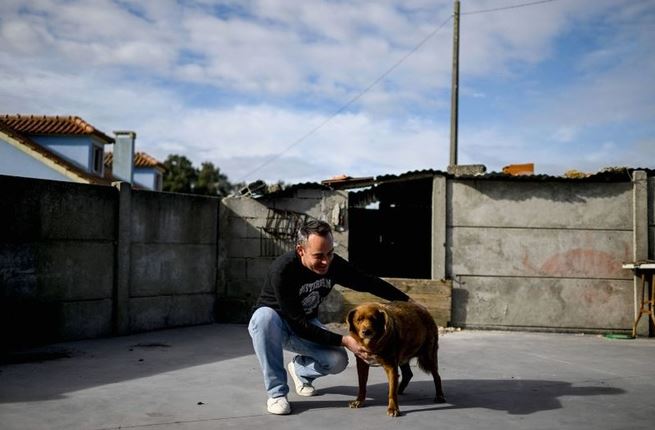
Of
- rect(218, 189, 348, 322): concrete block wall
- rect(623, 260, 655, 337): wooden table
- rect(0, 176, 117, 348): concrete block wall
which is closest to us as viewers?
rect(0, 176, 117, 348): concrete block wall

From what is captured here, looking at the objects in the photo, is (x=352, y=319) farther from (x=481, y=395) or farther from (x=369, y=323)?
(x=481, y=395)

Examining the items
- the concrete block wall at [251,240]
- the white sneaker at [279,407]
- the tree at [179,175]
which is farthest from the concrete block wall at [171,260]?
the tree at [179,175]

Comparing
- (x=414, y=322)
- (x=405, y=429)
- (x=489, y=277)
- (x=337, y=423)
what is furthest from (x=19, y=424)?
(x=489, y=277)

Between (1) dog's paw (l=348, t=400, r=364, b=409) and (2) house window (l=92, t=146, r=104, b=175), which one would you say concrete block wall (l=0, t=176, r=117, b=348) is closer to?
(1) dog's paw (l=348, t=400, r=364, b=409)

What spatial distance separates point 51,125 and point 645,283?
24.8 m

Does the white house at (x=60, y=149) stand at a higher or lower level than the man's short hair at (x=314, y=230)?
higher

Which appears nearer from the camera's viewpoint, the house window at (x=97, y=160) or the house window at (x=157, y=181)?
the house window at (x=97, y=160)

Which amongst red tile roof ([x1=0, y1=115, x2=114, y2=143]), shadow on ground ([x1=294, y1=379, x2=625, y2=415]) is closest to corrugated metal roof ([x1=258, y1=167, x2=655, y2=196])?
shadow on ground ([x1=294, y1=379, x2=625, y2=415])

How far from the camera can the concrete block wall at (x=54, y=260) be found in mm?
7156

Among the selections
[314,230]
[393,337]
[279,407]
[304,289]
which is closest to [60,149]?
[304,289]

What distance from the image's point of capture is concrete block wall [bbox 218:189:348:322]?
1012 centimetres

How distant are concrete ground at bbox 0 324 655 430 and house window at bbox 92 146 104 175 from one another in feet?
67.3

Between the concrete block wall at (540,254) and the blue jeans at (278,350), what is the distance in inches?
219

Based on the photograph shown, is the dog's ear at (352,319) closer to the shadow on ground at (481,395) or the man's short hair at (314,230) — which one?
the man's short hair at (314,230)
